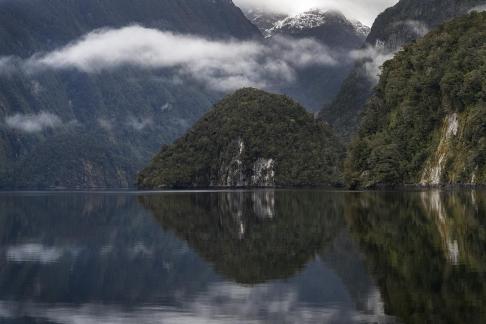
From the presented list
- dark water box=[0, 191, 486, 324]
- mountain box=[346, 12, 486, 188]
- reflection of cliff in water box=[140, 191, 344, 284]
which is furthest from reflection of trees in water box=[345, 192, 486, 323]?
mountain box=[346, 12, 486, 188]

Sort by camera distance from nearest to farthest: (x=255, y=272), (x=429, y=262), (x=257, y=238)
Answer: (x=255, y=272) → (x=429, y=262) → (x=257, y=238)

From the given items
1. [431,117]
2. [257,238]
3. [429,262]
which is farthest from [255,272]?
[431,117]

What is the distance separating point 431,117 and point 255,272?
13293 cm

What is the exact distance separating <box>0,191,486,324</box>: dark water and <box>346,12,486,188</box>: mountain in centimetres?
8566

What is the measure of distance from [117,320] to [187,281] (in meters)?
7.69

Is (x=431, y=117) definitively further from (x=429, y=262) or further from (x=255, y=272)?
(x=255, y=272)

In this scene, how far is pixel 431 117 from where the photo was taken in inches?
6363

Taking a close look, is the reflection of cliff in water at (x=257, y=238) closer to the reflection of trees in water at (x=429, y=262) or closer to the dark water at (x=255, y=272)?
the dark water at (x=255, y=272)

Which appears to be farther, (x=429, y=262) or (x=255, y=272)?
(x=429, y=262)

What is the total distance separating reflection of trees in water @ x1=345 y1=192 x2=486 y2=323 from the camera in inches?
1003

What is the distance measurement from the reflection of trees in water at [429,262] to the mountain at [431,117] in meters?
84.3

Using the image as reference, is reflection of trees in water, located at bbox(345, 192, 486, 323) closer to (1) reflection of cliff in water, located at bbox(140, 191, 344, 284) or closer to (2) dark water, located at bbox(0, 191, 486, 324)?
(2) dark water, located at bbox(0, 191, 486, 324)

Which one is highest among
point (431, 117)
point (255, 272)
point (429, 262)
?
point (431, 117)

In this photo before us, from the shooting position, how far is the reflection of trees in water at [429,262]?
25484 millimetres
